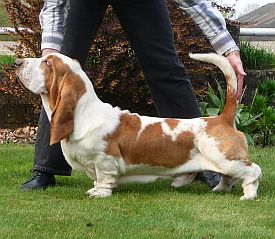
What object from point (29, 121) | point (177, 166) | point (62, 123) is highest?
point (62, 123)

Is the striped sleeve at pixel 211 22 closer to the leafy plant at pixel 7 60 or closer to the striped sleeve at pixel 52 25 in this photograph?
the striped sleeve at pixel 52 25

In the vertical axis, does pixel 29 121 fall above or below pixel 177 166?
below

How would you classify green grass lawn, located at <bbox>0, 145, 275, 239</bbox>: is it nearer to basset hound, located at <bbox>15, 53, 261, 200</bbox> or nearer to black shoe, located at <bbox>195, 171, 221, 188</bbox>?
black shoe, located at <bbox>195, 171, 221, 188</bbox>

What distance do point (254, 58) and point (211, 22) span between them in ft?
17.2

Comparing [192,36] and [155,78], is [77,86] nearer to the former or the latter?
[155,78]

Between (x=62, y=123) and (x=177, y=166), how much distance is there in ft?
3.02

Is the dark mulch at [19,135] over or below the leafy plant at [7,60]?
below

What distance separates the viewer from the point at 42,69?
18.6ft

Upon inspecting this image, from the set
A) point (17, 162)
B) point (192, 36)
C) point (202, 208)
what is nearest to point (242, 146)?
point (202, 208)

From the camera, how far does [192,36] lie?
9.80 metres

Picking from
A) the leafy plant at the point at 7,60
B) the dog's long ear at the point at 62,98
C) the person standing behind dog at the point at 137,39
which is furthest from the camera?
the leafy plant at the point at 7,60

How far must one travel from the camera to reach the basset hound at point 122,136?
221 inches

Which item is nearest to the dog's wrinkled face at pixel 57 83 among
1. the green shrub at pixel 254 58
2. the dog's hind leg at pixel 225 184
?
the dog's hind leg at pixel 225 184

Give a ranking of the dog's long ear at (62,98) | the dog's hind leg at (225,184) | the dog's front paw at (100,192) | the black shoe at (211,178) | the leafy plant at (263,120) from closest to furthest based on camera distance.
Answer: the dog's long ear at (62,98) → the dog's front paw at (100,192) → the dog's hind leg at (225,184) → the black shoe at (211,178) → the leafy plant at (263,120)
